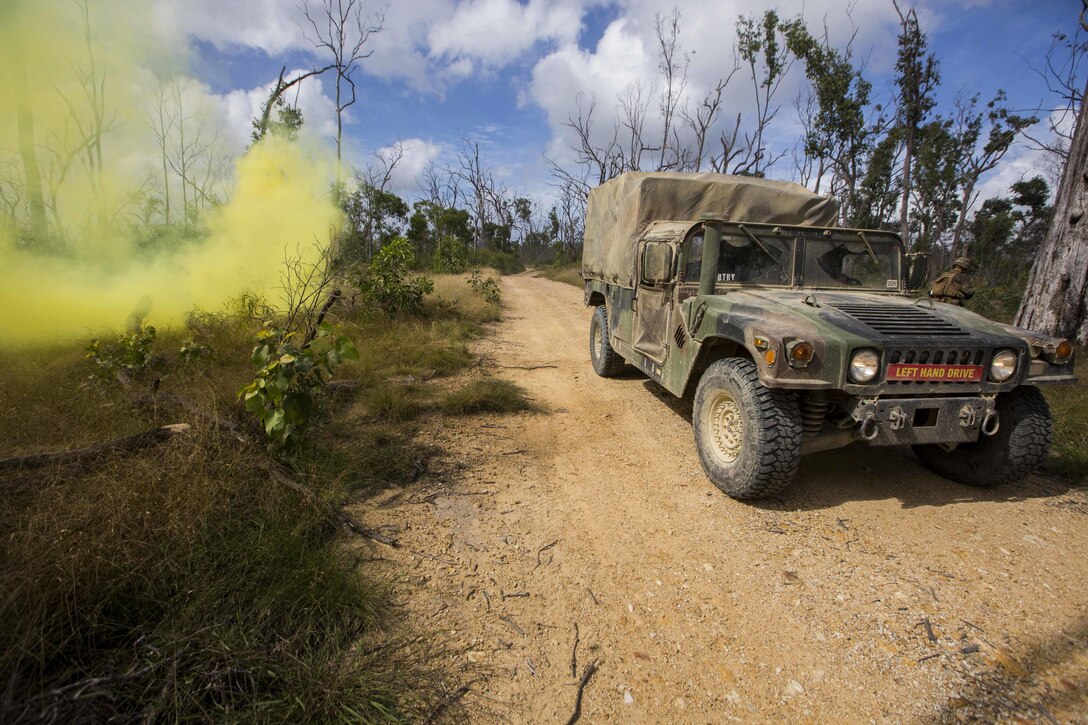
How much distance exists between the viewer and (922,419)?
3.23m

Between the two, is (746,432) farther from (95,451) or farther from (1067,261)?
(1067,261)

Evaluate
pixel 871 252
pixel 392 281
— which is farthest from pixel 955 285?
pixel 392 281

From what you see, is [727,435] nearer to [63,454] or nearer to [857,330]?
[857,330]

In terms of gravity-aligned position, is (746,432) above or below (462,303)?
below

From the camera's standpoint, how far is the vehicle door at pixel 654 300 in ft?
14.8

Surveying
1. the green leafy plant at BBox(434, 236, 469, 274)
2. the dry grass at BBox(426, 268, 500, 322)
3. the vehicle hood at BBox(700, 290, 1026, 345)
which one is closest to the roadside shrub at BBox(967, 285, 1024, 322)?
the vehicle hood at BBox(700, 290, 1026, 345)

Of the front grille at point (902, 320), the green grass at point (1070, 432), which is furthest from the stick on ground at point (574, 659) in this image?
the green grass at point (1070, 432)

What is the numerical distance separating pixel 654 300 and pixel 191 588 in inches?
163

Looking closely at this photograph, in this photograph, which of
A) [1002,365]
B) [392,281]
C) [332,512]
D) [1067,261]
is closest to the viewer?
[332,512]

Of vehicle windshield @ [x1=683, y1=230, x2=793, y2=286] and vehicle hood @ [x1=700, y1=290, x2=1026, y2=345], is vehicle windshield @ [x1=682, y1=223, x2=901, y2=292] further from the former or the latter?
vehicle hood @ [x1=700, y1=290, x2=1026, y2=345]

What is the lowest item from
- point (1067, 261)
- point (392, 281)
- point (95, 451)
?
point (95, 451)

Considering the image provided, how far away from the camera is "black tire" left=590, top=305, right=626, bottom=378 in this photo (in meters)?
6.67

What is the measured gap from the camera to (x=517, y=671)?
2145 mm

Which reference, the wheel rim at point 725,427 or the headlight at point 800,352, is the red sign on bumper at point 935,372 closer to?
the headlight at point 800,352
